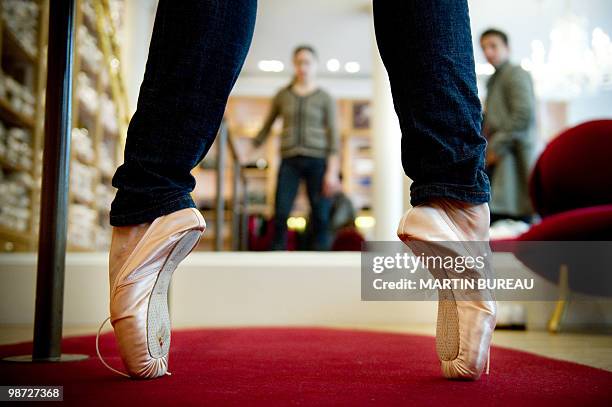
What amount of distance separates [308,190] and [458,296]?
2.90 meters

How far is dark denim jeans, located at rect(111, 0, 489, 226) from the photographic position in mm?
746

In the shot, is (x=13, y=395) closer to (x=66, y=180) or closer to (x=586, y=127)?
(x=66, y=180)

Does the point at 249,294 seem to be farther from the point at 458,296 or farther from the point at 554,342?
the point at 458,296

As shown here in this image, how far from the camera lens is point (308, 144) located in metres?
3.65

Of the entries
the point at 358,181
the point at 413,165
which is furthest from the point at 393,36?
the point at 358,181

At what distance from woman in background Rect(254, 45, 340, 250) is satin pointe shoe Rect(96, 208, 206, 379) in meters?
2.74

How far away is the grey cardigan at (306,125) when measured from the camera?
3648 millimetres

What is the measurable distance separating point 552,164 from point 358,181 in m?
7.07

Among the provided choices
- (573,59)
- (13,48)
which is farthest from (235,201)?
(573,59)

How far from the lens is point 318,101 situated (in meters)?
3.78

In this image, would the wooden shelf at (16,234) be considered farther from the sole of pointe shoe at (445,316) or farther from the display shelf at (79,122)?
the sole of pointe shoe at (445,316)

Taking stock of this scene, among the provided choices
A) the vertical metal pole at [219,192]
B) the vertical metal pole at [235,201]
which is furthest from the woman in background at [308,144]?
the vertical metal pole at [219,192]

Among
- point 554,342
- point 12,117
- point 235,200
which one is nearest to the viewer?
point 554,342

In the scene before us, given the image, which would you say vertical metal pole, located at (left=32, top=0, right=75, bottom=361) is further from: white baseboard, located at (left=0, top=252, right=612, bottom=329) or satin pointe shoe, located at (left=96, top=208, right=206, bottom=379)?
white baseboard, located at (left=0, top=252, right=612, bottom=329)
